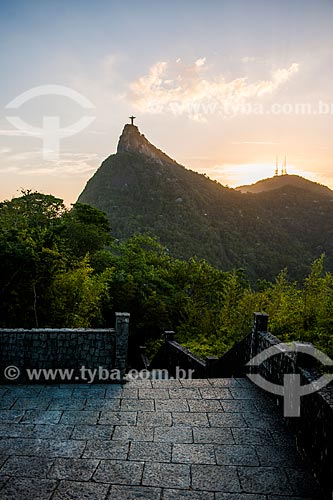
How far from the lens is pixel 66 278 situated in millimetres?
9938

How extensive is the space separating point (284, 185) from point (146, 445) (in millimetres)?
66287

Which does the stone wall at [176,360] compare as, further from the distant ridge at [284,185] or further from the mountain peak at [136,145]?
the distant ridge at [284,185]

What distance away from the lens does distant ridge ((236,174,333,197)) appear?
218ft

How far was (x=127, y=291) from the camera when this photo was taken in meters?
16.6

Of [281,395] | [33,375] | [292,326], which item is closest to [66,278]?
[33,375]

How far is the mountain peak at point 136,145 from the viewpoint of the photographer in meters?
63.0

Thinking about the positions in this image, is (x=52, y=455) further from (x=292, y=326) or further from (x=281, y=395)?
(x=292, y=326)

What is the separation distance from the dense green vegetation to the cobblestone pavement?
1980 millimetres

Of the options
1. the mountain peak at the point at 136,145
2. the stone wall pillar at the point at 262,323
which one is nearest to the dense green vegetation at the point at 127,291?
the stone wall pillar at the point at 262,323

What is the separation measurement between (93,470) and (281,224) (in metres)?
50.6

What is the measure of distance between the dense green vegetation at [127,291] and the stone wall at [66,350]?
2857 mm

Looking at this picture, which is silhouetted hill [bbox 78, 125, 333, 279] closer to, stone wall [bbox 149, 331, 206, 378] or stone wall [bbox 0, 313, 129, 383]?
stone wall [bbox 149, 331, 206, 378]
